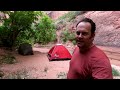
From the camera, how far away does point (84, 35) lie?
1.42 metres

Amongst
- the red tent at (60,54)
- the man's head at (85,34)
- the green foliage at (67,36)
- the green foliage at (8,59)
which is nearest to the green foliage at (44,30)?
the red tent at (60,54)

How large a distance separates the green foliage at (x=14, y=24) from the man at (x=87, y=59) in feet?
27.4

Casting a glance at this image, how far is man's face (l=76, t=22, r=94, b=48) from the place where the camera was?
1412 mm

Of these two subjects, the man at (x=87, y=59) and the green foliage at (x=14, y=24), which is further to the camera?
the green foliage at (x=14, y=24)

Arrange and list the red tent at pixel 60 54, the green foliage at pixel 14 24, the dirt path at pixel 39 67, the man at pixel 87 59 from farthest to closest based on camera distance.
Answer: the green foliage at pixel 14 24, the red tent at pixel 60 54, the dirt path at pixel 39 67, the man at pixel 87 59

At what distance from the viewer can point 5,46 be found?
10.1 metres

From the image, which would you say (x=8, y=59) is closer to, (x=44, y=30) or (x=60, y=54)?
(x=60, y=54)

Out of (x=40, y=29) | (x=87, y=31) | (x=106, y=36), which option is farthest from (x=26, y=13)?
(x=87, y=31)

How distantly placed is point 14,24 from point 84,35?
348 inches

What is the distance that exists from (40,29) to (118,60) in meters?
3.58

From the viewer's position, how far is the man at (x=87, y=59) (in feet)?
4.02

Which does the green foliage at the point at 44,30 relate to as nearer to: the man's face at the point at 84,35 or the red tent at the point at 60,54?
the red tent at the point at 60,54
